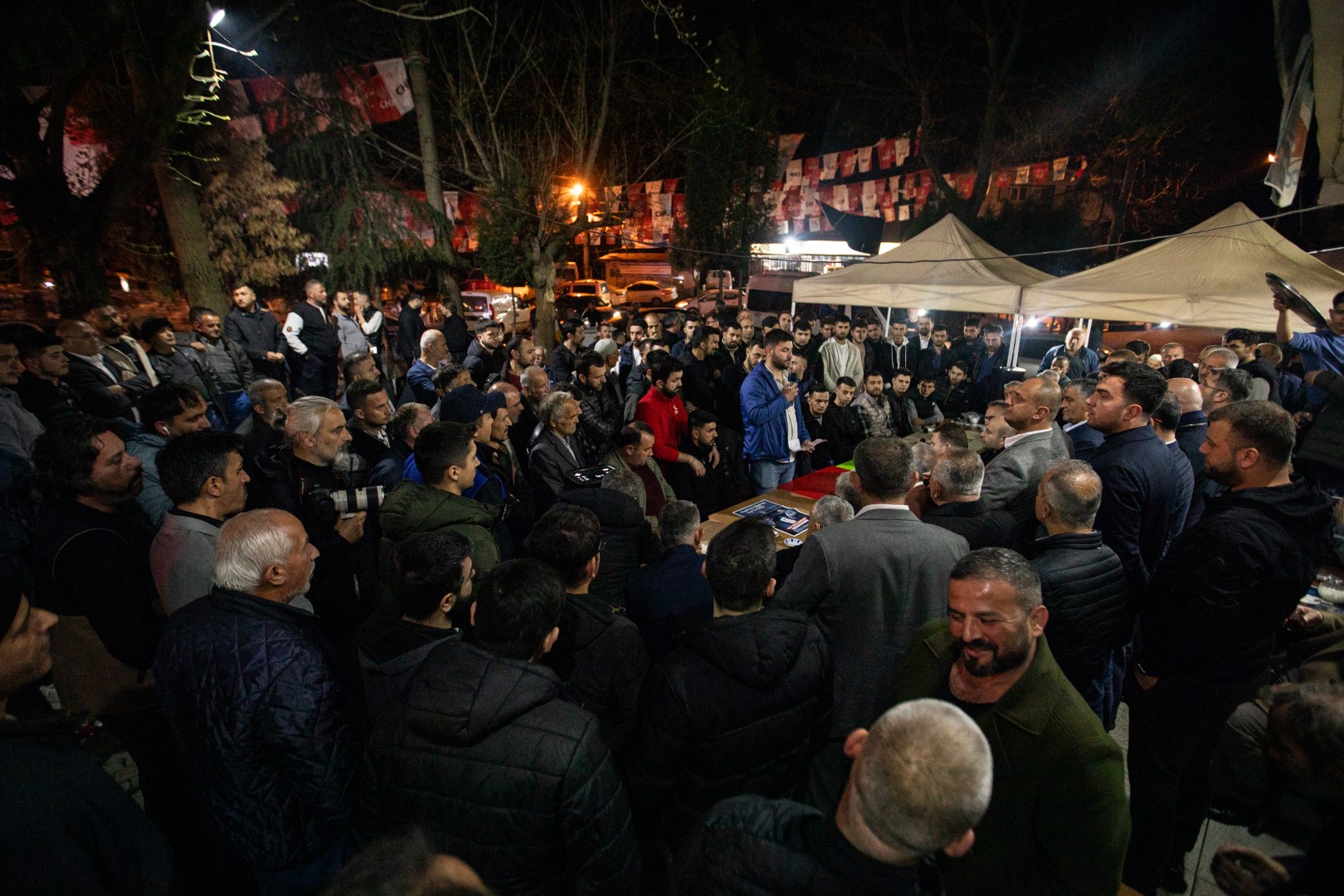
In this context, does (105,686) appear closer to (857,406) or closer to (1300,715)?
(1300,715)

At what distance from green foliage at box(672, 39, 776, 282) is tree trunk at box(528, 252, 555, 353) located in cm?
1134

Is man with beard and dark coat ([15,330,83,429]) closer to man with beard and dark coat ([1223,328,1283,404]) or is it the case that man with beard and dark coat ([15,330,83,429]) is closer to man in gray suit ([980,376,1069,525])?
man in gray suit ([980,376,1069,525])

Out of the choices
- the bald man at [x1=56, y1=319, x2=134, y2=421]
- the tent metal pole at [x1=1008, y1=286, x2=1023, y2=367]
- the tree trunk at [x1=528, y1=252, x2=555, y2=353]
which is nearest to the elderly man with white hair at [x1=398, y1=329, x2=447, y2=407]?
the bald man at [x1=56, y1=319, x2=134, y2=421]

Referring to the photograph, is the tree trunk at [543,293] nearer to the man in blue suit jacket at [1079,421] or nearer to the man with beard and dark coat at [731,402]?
Result: the man with beard and dark coat at [731,402]

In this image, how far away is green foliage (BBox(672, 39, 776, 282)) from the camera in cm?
2386

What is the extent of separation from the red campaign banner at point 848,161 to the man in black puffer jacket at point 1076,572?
25.8m

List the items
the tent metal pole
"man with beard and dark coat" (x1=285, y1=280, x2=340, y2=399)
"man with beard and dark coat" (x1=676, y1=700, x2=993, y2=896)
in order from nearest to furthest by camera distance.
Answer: "man with beard and dark coat" (x1=676, y1=700, x2=993, y2=896)
"man with beard and dark coat" (x1=285, y1=280, x2=340, y2=399)
the tent metal pole

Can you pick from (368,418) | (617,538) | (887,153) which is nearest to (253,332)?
(368,418)

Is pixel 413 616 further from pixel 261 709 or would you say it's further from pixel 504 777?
pixel 504 777

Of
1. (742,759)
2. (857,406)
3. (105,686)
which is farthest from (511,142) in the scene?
(742,759)

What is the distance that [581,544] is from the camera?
2.49 metres

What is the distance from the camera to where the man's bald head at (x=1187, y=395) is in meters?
4.41

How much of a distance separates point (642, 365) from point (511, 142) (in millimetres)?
9148

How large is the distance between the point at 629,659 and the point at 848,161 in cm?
2693
